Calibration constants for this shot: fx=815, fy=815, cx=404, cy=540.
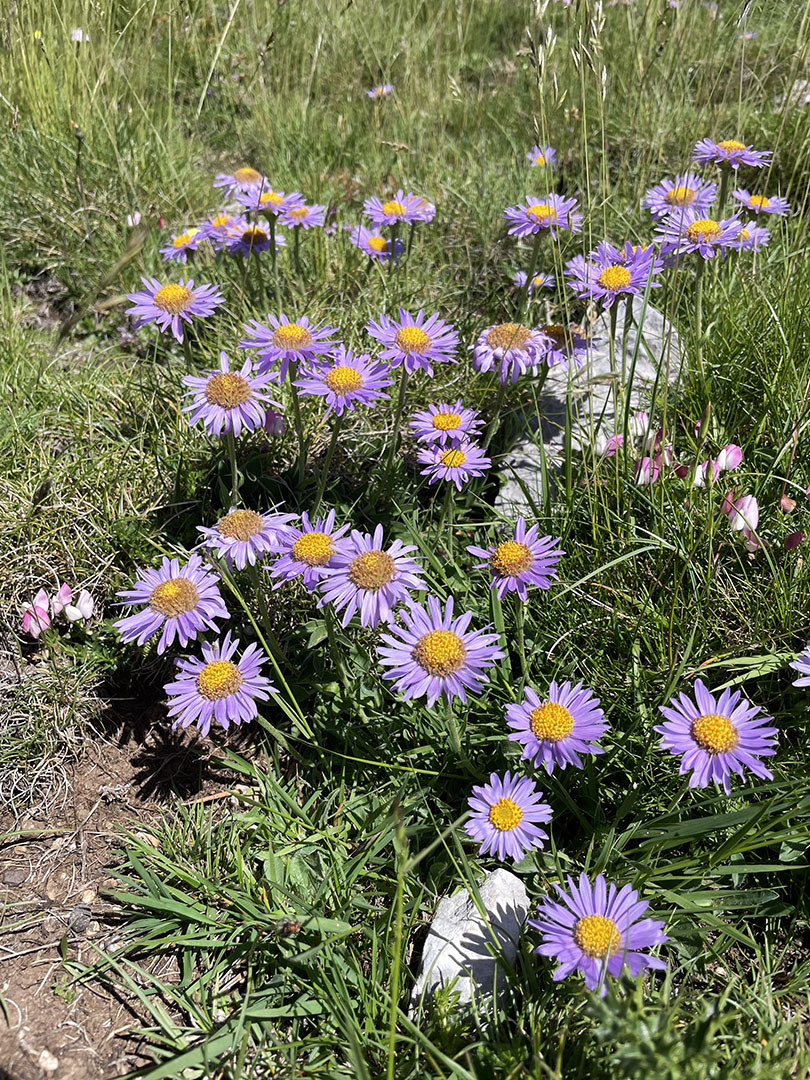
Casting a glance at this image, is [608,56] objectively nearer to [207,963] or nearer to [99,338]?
[99,338]

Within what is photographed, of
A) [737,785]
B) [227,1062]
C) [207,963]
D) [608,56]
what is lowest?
[227,1062]

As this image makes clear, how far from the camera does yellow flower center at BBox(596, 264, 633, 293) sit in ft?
7.38

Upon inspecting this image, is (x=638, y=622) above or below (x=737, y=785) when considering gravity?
above

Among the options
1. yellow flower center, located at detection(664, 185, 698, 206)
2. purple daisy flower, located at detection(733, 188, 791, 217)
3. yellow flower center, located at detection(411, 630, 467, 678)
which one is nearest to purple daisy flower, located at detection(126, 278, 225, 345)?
yellow flower center, located at detection(411, 630, 467, 678)

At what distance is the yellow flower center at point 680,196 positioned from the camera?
8.50 ft

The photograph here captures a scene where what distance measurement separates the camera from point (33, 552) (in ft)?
7.80

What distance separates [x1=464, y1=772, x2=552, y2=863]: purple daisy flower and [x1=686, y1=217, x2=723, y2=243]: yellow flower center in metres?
1.70

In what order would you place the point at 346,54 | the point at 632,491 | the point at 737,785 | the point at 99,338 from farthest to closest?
the point at 346,54 → the point at 99,338 → the point at 632,491 → the point at 737,785

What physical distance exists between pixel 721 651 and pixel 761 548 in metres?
0.30

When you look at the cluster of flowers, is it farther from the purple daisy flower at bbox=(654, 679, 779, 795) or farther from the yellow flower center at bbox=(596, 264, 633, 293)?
the yellow flower center at bbox=(596, 264, 633, 293)

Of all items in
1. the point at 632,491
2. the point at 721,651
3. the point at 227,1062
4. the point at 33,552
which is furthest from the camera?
the point at 33,552

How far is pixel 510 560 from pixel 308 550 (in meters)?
0.47

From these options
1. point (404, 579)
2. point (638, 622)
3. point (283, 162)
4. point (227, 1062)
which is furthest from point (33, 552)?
point (283, 162)

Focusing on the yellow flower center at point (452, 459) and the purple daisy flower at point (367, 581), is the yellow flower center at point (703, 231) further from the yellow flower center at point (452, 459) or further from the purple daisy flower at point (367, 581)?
the purple daisy flower at point (367, 581)
